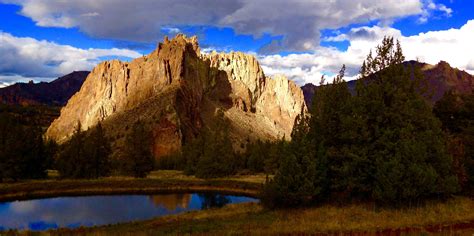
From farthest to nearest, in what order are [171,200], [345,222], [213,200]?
[213,200]
[171,200]
[345,222]

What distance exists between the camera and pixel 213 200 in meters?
59.1

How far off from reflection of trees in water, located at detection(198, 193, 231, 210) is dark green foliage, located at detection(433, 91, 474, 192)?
28.2 meters

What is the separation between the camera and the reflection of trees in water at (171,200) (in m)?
52.3

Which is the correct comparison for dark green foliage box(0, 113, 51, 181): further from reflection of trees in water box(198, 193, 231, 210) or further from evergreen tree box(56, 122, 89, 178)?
reflection of trees in water box(198, 193, 231, 210)

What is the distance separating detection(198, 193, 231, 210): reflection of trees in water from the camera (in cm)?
5462

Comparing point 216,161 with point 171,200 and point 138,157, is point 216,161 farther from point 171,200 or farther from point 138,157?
point 171,200

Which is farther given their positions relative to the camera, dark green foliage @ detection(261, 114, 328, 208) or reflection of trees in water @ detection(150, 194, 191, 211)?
reflection of trees in water @ detection(150, 194, 191, 211)

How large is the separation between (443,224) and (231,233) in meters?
11.3

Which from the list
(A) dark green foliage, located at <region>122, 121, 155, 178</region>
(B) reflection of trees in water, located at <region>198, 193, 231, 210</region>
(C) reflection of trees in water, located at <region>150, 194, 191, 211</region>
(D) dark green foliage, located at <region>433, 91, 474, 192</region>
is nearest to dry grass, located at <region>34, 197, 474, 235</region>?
(D) dark green foliage, located at <region>433, 91, 474, 192</region>

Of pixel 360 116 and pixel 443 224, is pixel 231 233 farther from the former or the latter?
pixel 360 116

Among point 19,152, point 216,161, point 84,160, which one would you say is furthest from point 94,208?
point 216,161

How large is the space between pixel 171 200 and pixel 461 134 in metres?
36.4

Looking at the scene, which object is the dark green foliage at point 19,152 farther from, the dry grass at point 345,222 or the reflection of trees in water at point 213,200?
the dry grass at point 345,222

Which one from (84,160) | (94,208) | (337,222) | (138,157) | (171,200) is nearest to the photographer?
(337,222)
